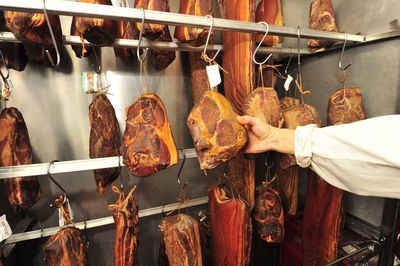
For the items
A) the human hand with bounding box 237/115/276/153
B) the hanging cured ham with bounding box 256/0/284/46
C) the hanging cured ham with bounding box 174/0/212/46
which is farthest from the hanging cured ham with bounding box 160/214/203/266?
the hanging cured ham with bounding box 256/0/284/46

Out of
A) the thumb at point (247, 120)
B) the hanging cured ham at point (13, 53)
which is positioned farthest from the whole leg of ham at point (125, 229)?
the hanging cured ham at point (13, 53)

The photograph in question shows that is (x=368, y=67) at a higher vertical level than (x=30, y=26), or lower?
lower

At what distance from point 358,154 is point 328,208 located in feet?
2.19

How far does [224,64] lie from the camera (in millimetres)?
1383

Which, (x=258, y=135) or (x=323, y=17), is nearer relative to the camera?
(x=258, y=135)

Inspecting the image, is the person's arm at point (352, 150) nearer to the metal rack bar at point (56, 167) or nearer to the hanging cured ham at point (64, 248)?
the metal rack bar at point (56, 167)

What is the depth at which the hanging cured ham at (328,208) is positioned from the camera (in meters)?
1.38

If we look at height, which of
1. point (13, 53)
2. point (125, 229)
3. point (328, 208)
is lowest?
point (328, 208)

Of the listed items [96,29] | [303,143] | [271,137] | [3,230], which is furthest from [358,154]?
[3,230]

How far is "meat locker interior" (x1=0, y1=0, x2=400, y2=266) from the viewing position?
0.98 meters

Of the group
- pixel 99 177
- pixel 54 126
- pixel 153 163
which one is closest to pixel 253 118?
pixel 153 163

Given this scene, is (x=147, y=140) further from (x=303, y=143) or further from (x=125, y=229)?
(x=303, y=143)

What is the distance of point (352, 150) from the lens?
3.28 feet

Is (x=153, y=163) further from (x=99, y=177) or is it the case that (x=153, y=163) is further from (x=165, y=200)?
(x=165, y=200)
